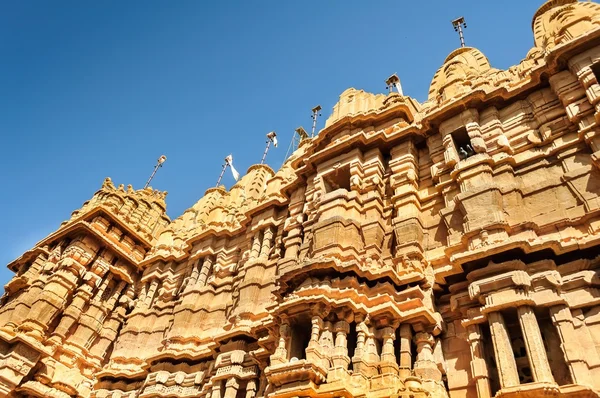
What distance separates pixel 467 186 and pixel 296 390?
6074mm

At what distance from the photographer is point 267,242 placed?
16.2 m

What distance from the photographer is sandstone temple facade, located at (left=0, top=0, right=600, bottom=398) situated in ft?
26.6

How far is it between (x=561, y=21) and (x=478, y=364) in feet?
35.9

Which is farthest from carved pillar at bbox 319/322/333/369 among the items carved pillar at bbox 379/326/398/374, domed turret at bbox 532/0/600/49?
domed turret at bbox 532/0/600/49

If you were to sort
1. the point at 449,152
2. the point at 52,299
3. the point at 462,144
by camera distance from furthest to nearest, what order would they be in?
the point at 52,299, the point at 462,144, the point at 449,152

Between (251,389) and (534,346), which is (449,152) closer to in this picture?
(534,346)

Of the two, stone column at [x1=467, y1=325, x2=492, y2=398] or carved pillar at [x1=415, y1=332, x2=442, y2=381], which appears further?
carved pillar at [x1=415, y1=332, x2=442, y2=381]

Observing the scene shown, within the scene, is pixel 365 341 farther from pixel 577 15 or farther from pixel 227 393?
pixel 577 15

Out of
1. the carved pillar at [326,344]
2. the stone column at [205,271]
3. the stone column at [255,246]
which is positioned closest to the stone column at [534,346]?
the carved pillar at [326,344]

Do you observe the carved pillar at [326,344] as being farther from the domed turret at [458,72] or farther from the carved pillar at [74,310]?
the carved pillar at [74,310]

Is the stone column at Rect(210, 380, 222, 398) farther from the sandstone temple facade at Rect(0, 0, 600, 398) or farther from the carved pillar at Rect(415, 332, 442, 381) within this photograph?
the carved pillar at Rect(415, 332, 442, 381)

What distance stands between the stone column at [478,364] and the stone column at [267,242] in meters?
8.57

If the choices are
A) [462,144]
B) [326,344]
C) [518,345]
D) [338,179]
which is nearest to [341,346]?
[326,344]

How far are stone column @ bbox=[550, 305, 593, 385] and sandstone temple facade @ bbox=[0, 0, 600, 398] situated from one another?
3 cm
